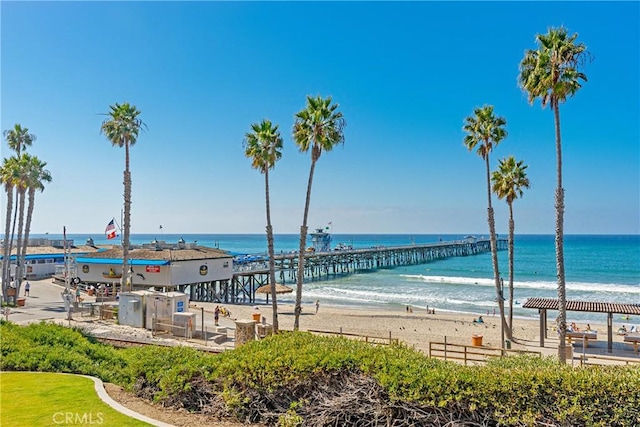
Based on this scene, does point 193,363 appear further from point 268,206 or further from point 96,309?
point 96,309

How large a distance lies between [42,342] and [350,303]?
119ft

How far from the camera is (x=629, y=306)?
18375mm

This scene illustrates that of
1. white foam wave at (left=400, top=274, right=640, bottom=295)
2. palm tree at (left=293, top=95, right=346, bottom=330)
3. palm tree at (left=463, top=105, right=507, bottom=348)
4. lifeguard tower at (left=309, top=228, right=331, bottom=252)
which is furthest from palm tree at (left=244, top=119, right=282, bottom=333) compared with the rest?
lifeguard tower at (left=309, top=228, right=331, bottom=252)

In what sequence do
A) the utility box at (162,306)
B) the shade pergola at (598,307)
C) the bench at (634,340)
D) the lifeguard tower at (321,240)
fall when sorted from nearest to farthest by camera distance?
the shade pergola at (598,307), the bench at (634,340), the utility box at (162,306), the lifeguard tower at (321,240)

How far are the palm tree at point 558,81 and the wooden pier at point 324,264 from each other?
31465 mm

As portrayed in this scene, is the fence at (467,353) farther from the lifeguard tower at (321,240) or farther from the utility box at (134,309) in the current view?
the lifeguard tower at (321,240)

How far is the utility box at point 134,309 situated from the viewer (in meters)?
21.5

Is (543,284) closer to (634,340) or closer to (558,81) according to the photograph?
(634,340)

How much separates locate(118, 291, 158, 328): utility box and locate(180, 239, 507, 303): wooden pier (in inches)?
662

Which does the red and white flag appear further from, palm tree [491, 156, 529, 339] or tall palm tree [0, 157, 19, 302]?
palm tree [491, 156, 529, 339]

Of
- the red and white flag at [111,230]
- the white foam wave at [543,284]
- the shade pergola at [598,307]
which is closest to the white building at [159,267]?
the red and white flag at [111,230]

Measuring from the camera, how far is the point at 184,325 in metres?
19.5

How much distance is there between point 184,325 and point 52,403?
38.5 ft

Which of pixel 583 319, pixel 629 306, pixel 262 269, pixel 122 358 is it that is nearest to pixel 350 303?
pixel 262 269
